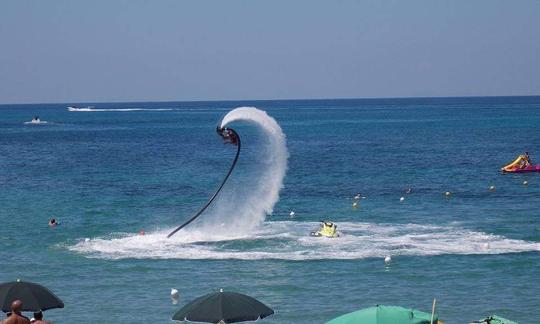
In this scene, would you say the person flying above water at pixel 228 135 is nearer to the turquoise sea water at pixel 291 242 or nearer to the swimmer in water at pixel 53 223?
the turquoise sea water at pixel 291 242

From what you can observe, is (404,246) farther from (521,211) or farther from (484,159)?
(484,159)

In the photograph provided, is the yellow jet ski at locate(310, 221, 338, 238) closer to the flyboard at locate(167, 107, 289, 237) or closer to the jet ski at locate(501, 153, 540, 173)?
the flyboard at locate(167, 107, 289, 237)

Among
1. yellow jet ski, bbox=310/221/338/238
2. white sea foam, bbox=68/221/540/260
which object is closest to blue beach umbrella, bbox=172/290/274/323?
white sea foam, bbox=68/221/540/260

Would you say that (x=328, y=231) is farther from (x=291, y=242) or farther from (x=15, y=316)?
(x=15, y=316)

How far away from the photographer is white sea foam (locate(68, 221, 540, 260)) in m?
43.1

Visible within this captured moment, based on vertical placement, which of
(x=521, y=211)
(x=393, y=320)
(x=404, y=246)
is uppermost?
(x=521, y=211)

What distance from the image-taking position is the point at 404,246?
145 ft

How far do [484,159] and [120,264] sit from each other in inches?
2672

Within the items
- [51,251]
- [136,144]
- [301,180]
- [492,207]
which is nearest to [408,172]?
[301,180]

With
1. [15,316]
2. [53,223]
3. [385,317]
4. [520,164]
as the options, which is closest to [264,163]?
[53,223]

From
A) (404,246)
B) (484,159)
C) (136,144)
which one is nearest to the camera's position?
(404,246)

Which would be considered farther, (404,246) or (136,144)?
(136,144)

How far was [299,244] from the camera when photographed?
45.6 meters

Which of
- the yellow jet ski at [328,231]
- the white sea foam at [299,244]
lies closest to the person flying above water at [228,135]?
the white sea foam at [299,244]
